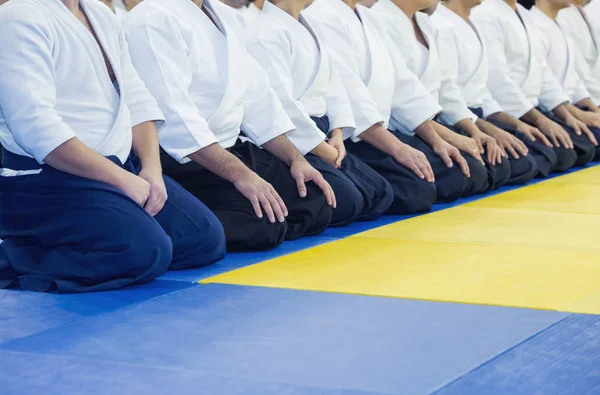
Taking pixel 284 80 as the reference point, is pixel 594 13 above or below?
above

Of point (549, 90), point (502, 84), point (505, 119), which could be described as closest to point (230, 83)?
point (505, 119)

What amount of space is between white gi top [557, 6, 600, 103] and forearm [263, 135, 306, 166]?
14.0 feet

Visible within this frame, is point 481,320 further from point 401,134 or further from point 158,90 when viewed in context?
point 401,134

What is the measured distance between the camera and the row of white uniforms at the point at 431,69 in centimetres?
574

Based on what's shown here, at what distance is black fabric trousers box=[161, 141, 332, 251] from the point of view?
4035 mm

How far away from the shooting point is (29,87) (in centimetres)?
323

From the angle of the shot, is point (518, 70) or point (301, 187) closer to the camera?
point (301, 187)

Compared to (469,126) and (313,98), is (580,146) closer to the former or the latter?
(469,126)

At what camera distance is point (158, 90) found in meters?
3.92

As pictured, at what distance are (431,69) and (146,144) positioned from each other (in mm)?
2565

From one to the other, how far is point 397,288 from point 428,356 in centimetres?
80

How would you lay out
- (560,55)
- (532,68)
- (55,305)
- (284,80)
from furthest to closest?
(560,55)
(532,68)
(284,80)
(55,305)

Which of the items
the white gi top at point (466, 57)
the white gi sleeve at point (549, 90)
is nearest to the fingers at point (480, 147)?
the white gi top at point (466, 57)

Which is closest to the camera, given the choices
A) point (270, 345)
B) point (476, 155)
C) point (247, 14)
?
point (270, 345)
